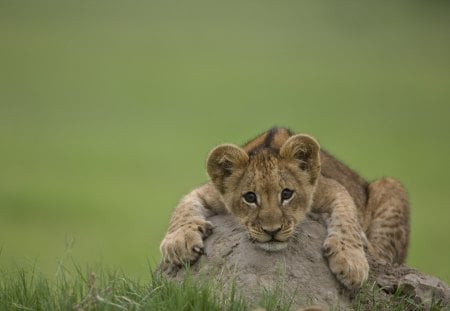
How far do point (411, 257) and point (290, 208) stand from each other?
34.6 feet

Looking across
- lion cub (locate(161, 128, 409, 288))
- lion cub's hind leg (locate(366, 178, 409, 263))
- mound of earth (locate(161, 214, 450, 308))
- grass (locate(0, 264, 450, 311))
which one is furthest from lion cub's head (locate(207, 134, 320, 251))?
lion cub's hind leg (locate(366, 178, 409, 263))

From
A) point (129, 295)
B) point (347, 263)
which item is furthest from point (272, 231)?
point (129, 295)

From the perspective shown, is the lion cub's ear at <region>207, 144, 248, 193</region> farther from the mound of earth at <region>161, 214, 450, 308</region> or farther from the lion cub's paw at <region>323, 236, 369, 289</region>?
the lion cub's paw at <region>323, 236, 369, 289</region>

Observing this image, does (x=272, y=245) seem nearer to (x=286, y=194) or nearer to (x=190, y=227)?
(x=286, y=194)

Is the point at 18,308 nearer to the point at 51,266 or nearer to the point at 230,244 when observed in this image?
the point at 230,244

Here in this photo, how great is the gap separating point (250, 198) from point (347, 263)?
84 centimetres

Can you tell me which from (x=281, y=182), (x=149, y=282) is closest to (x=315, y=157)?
(x=281, y=182)

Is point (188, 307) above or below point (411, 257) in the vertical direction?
above

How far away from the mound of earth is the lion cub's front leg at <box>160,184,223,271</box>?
81 mm

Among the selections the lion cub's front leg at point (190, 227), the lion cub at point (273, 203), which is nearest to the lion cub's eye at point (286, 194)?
the lion cub at point (273, 203)

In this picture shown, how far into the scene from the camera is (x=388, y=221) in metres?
9.45

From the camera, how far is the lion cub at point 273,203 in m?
7.78

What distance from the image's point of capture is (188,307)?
710 centimetres

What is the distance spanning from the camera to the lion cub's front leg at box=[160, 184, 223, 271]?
26.3 ft
